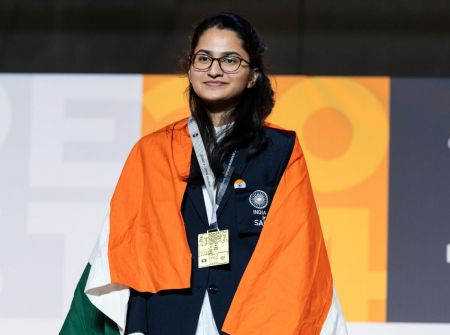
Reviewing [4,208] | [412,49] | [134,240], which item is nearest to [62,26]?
[4,208]

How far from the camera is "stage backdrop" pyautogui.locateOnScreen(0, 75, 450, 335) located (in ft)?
12.0

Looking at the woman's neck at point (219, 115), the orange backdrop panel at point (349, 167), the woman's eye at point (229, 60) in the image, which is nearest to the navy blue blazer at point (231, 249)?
the woman's neck at point (219, 115)

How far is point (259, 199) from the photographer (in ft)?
7.52

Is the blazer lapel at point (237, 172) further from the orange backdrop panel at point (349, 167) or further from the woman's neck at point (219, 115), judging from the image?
the orange backdrop panel at point (349, 167)

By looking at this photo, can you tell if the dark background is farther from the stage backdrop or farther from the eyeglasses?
the eyeglasses

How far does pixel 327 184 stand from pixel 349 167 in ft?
0.34

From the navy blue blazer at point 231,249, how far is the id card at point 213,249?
0.02 metres

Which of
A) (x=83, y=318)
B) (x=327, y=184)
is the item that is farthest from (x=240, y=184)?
(x=327, y=184)

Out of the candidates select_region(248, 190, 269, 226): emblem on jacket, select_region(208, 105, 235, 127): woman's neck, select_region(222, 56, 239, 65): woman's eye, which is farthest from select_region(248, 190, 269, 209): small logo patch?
select_region(222, 56, 239, 65): woman's eye

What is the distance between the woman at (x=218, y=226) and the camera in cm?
222

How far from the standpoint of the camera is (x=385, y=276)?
12.0 feet

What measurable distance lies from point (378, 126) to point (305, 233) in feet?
4.82

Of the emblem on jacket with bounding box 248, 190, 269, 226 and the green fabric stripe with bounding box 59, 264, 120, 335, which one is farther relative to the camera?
the green fabric stripe with bounding box 59, 264, 120, 335

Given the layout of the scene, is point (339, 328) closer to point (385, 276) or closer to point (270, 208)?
point (270, 208)
